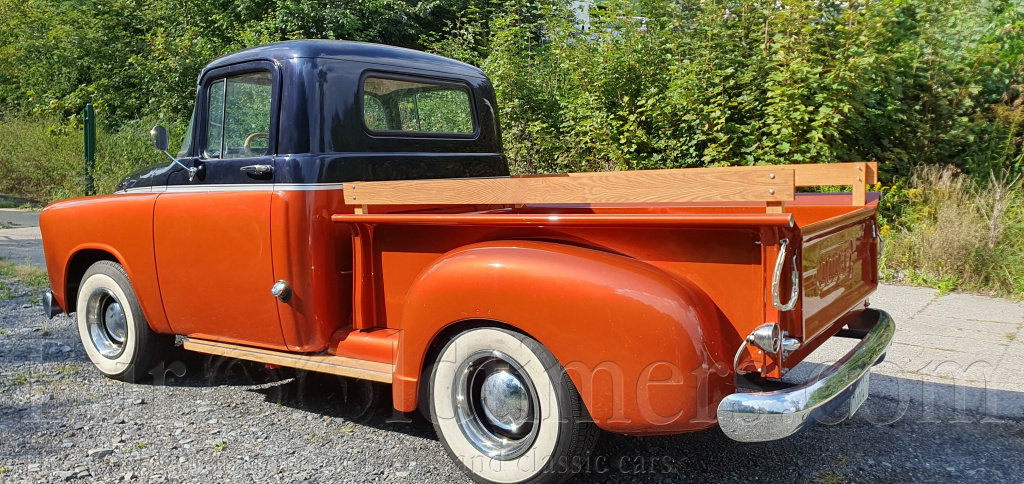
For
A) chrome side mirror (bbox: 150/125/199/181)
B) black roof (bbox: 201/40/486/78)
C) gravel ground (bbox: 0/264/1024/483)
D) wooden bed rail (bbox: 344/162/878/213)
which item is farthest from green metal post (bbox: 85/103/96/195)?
wooden bed rail (bbox: 344/162/878/213)

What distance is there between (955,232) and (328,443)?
561 cm

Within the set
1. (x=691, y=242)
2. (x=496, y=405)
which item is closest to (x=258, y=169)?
(x=496, y=405)

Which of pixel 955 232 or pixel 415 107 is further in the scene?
pixel 955 232

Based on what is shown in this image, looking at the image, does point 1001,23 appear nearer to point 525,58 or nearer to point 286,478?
point 525,58

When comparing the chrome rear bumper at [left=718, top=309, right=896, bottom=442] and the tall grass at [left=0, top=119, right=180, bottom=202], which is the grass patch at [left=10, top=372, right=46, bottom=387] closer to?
the chrome rear bumper at [left=718, top=309, right=896, bottom=442]

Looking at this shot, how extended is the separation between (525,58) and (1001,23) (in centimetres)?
526

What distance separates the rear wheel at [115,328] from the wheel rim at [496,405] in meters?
2.25

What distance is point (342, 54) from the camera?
3.70 m

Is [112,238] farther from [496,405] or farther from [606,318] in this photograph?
[606,318]

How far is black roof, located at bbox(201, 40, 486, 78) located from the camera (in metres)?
3.62

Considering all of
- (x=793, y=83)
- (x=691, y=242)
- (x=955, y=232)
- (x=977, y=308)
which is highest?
(x=793, y=83)

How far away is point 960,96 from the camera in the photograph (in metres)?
7.52

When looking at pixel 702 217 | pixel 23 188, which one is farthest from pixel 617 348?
pixel 23 188

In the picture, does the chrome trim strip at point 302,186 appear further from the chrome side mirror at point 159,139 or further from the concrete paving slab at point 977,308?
the concrete paving slab at point 977,308
